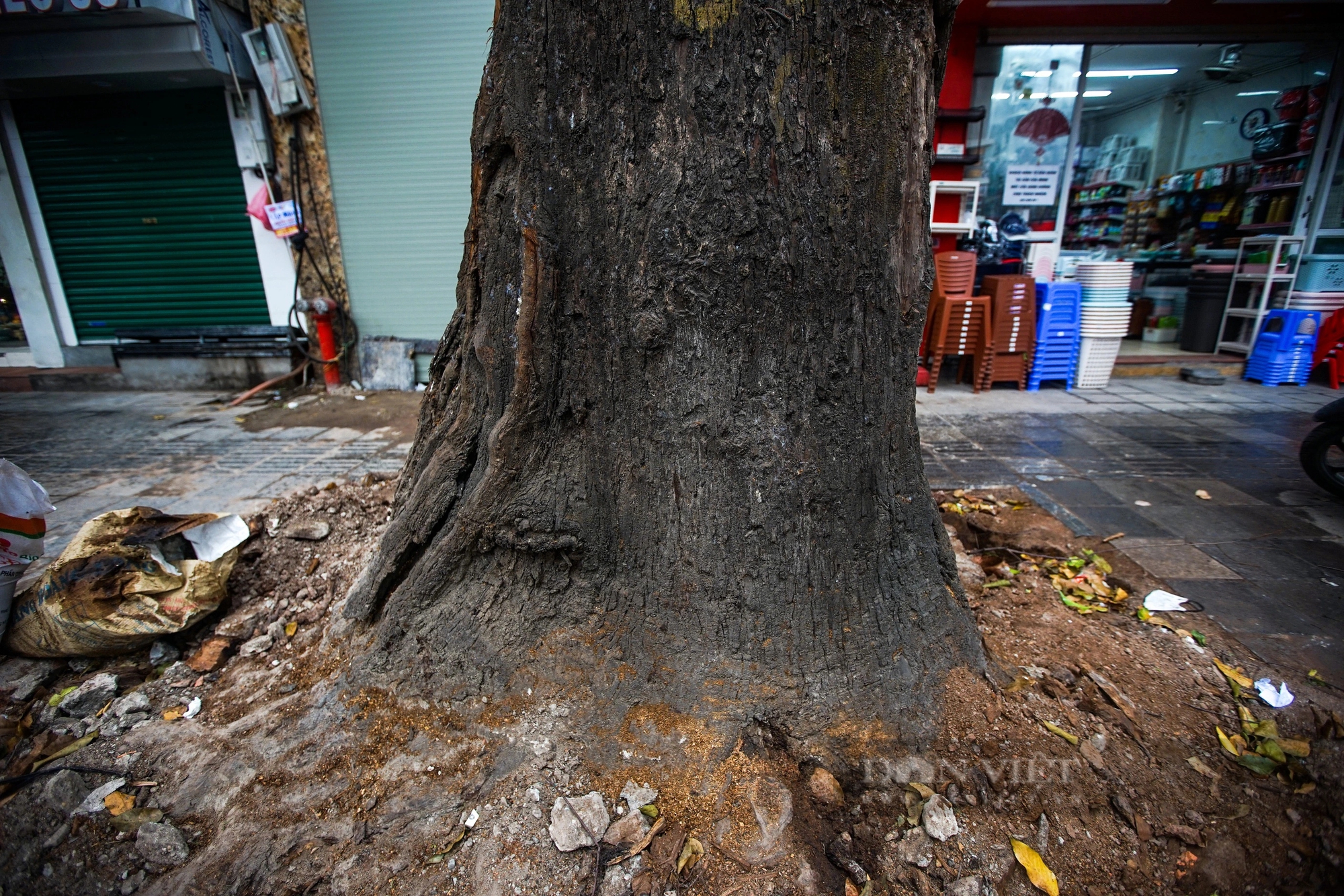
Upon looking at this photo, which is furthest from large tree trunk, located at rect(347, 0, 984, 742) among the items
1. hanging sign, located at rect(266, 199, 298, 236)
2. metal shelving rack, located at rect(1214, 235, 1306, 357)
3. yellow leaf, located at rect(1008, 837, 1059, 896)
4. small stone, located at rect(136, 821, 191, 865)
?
metal shelving rack, located at rect(1214, 235, 1306, 357)

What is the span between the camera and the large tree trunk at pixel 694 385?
159 cm

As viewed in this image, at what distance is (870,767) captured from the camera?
1841mm

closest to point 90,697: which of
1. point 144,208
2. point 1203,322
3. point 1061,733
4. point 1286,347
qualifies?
point 1061,733

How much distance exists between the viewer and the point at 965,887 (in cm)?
162

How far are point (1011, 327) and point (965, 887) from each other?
259 inches

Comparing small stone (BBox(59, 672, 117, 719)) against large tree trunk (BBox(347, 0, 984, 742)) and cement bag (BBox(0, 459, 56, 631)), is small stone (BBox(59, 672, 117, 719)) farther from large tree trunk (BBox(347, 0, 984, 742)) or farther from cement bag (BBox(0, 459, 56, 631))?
large tree trunk (BBox(347, 0, 984, 742))

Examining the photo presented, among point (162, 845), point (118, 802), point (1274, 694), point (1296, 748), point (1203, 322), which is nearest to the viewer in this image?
point (162, 845)

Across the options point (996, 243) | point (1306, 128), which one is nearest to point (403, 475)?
point (996, 243)

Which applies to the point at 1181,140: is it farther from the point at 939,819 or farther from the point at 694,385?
the point at 939,819

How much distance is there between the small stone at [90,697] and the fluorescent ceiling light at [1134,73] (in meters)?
10.9

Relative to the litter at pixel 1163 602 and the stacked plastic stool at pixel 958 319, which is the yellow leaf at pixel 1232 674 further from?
the stacked plastic stool at pixel 958 319

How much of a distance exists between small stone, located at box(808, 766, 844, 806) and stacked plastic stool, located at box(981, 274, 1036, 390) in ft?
20.8

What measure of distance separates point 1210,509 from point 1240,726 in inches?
100

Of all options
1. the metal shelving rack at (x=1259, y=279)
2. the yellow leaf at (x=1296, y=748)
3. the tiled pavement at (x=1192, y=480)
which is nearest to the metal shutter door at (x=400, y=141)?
the tiled pavement at (x=1192, y=480)
